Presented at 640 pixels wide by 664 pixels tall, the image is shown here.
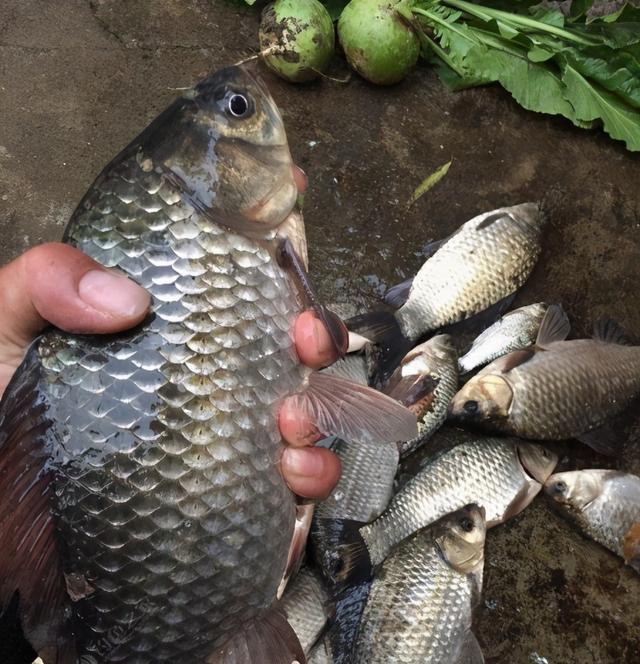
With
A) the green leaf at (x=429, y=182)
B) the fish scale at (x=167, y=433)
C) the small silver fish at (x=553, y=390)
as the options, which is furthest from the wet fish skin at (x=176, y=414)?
the green leaf at (x=429, y=182)

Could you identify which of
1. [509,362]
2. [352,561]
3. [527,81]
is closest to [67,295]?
[352,561]

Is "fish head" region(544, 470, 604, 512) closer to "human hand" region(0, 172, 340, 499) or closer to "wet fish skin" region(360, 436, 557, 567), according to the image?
"wet fish skin" region(360, 436, 557, 567)

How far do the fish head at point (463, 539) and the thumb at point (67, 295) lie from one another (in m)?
1.78

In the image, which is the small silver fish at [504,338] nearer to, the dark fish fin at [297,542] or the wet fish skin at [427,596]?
the wet fish skin at [427,596]

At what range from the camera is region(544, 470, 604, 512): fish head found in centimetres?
304

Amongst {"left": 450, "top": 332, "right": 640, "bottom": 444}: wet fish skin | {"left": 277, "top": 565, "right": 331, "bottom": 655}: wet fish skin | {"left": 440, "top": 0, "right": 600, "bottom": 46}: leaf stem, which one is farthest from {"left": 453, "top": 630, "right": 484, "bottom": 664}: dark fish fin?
{"left": 440, "top": 0, "right": 600, "bottom": 46}: leaf stem

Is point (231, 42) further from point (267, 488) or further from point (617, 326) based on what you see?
point (267, 488)

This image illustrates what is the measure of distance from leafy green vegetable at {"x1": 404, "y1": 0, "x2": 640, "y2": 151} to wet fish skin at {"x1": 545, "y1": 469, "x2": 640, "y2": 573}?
192cm

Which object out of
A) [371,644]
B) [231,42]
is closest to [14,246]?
[231,42]

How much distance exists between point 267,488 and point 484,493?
1.50 m

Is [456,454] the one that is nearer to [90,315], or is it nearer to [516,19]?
[90,315]

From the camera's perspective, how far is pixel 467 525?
9.46 ft

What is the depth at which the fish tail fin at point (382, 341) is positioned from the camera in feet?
10.5

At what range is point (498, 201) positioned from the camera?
3.73 m
